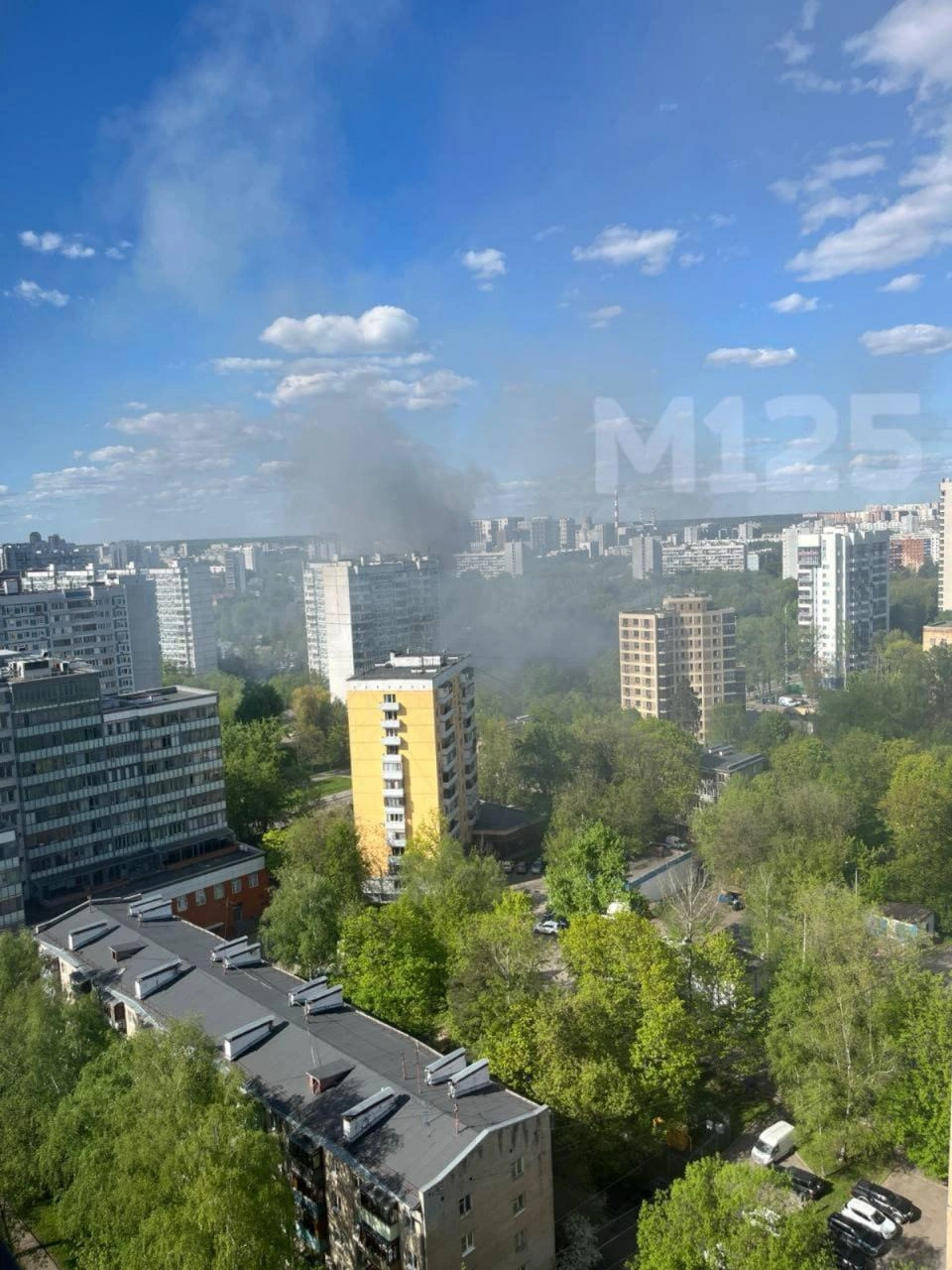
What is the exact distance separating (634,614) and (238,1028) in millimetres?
12004

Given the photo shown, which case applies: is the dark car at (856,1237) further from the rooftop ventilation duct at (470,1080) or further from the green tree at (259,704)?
the green tree at (259,704)

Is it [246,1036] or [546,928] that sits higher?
[246,1036]

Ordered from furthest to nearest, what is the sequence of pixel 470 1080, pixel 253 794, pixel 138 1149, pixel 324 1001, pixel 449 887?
pixel 253 794 < pixel 449 887 < pixel 324 1001 < pixel 470 1080 < pixel 138 1149

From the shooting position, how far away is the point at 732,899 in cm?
916

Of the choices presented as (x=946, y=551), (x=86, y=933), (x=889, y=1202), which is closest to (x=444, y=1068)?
(x=889, y=1202)

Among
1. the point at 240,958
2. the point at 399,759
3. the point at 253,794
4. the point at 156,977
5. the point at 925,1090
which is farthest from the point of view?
the point at 253,794

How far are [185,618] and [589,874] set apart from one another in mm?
17941

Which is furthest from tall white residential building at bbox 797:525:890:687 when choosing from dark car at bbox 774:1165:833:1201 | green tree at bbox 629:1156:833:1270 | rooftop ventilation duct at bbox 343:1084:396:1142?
rooftop ventilation duct at bbox 343:1084:396:1142

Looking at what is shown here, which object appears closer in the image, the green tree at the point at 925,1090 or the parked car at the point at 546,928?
the green tree at the point at 925,1090

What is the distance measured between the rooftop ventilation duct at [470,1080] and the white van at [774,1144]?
177 centimetres

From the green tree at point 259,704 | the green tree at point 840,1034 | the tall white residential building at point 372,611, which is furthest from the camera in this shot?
the tall white residential building at point 372,611

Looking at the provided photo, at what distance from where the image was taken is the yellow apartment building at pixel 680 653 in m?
15.7

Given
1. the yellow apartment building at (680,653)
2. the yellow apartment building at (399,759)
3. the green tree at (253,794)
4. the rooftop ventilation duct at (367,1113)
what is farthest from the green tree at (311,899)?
the yellow apartment building at (680,653)

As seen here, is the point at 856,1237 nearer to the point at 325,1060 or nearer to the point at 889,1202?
the point at 889,1202
